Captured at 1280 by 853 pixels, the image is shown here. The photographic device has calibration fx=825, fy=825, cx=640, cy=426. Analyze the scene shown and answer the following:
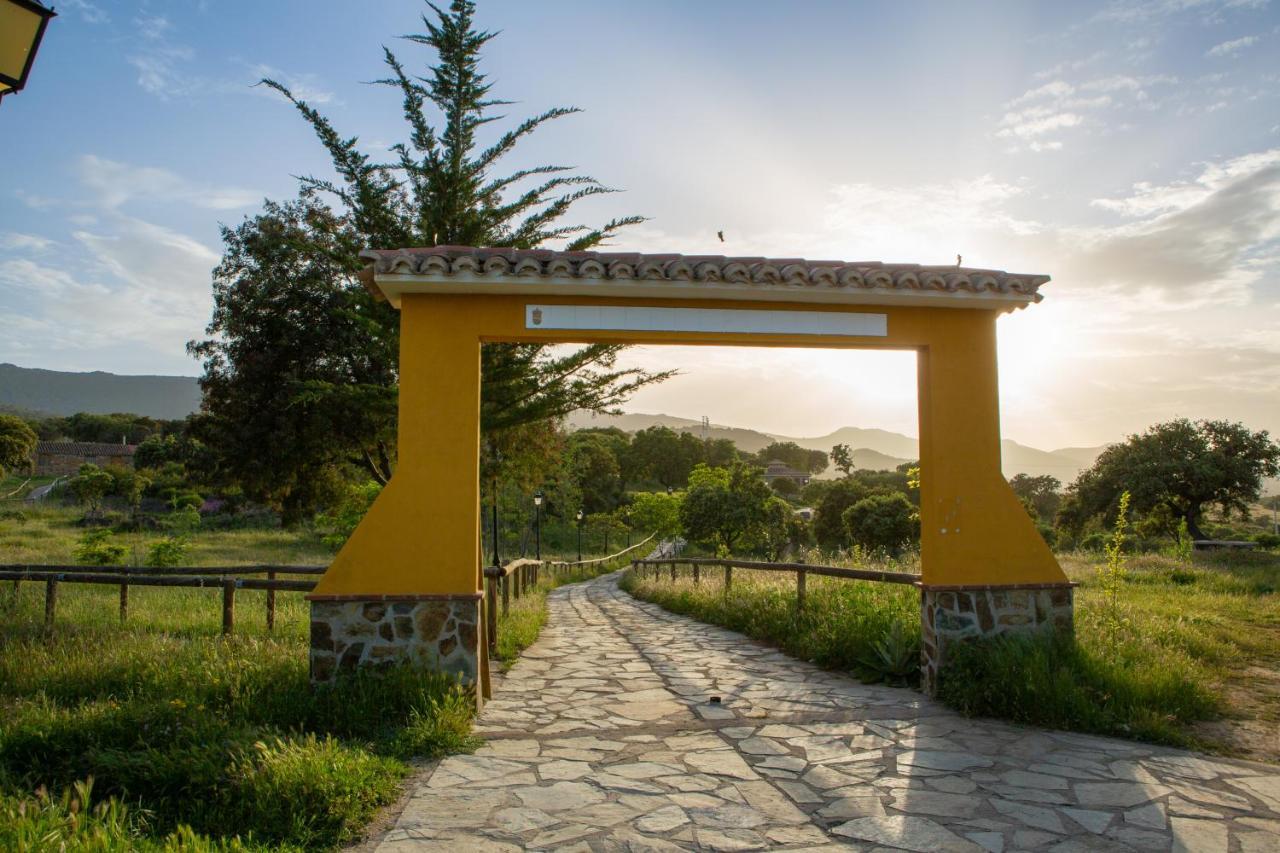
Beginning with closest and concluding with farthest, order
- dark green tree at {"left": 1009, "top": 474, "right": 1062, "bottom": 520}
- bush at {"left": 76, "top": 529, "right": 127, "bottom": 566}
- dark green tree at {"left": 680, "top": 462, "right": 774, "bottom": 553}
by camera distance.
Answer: bush at {"left": 76, "top": 529, "right": 127, "bottom": 566} → dark green tree at {"left": 680, "top": 462, "right": 774, "bottom": 553} → dark green tree at {"left": 1009, "top": 474, "right": 1062, "bottom": 520}

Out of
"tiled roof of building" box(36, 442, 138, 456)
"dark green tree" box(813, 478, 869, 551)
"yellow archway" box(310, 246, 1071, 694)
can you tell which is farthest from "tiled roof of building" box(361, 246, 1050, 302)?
"tiled roof of building" box(36, 442, 138, 456)

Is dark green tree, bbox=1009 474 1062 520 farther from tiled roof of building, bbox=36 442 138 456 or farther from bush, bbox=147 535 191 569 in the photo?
tiled roof of building, bbox=36 442 138 456

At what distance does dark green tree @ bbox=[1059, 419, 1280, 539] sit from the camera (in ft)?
82.1

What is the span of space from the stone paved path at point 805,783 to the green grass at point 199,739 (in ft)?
1.23

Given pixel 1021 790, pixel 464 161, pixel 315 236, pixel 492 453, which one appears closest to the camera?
pixel 1021 790

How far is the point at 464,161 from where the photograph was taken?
1073cm

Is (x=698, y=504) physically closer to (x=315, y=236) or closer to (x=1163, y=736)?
(x=315, y=236)

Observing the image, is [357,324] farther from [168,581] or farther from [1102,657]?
[1102,657]

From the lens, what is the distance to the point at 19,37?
10.1 feet

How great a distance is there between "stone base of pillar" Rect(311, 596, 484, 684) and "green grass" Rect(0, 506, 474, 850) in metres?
0.18

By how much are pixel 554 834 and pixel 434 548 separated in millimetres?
2570

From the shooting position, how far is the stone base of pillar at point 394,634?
5758 millimetres

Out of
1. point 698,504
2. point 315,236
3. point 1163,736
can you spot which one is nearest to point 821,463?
point 698,504

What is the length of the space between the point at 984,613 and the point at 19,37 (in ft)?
21.8
